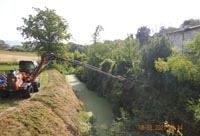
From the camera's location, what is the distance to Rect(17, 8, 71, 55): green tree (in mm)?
35594

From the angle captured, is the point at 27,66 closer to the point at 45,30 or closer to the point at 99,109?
the point at 99,109

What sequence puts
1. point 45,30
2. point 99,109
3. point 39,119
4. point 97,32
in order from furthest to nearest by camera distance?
point 97,32
point 45,30
point 99,109
point 39,119

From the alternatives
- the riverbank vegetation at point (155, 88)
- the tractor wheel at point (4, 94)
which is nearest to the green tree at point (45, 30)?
the riverbank vegetation at point (155, 88)

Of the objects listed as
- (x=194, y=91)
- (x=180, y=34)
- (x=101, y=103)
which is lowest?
(x=101, y=103)

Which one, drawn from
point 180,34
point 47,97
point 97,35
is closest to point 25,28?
point 97,35

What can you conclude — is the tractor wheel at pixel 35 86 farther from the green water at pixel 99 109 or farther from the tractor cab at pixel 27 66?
the green water at pixel 99 109

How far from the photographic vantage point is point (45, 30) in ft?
117

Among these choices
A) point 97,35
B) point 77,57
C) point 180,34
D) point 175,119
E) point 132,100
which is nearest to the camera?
point 175,119

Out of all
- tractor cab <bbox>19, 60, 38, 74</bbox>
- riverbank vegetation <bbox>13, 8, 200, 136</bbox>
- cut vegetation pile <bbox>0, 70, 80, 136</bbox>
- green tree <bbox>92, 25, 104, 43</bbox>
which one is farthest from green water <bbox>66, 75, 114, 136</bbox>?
green tree <bbox>92, 25, 104, 43</bbox>

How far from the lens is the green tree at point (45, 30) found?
35594 mm

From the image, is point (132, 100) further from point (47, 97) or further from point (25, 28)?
point (25, 28)

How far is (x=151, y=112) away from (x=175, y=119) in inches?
76.6

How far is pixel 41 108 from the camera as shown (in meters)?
13.5

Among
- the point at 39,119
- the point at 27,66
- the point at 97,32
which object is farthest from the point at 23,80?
the point at 97,32
